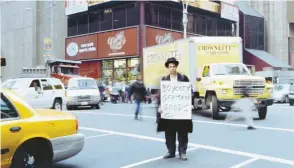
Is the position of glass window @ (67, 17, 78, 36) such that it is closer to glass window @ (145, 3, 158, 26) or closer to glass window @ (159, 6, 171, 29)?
glass window @ (145, 3, 158, 26)

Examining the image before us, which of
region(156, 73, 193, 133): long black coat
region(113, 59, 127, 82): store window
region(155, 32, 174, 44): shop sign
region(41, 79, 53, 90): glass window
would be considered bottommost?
region(156, 73, 193, 133): long black coat

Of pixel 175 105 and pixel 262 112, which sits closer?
pixel 175 105

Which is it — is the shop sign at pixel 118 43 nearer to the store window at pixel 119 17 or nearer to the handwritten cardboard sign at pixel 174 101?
the store window at pixel 119 17

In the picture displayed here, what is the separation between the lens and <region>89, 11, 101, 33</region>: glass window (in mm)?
39625

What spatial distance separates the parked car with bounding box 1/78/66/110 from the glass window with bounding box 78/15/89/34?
22652mm

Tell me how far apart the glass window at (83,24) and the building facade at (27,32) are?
3093 mm

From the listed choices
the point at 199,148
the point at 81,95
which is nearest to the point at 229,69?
the point at 199,148

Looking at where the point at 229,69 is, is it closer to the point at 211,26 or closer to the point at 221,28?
the point at 211,26

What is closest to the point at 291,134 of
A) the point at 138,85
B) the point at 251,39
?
the point at 138,85

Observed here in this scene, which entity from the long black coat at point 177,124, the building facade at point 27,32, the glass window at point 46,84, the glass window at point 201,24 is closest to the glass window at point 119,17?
the building facade at point 27,32

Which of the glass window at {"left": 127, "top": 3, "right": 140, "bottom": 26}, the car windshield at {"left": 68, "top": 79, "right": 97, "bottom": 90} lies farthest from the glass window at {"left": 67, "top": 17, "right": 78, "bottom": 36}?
the car windshield at {"left": 68, "top": 79, "right": 97, "bottom": 90}

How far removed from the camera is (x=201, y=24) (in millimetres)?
43031

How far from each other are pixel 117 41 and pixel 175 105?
101 feet

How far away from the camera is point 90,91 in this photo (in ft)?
68.7
